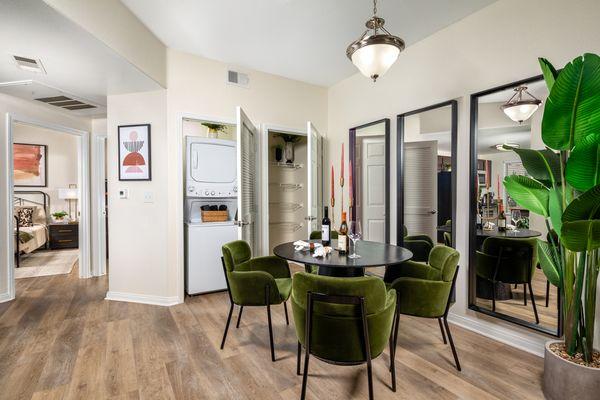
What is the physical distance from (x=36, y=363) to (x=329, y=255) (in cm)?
224

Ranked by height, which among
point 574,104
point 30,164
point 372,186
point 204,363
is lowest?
point 204,363

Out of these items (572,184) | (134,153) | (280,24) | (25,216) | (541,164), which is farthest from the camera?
(25,216)

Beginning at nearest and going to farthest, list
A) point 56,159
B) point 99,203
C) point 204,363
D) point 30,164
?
point 204,363
point 99,203
point 30,164
point 56,159

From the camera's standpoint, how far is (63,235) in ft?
20.5

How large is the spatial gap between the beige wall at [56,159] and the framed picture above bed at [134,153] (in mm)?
4263

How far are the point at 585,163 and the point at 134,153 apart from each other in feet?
12.5

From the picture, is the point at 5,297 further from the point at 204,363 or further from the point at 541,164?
the point at 541,164

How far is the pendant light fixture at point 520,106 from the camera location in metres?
2.28

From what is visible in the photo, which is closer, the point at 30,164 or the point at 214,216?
the point at 214,216

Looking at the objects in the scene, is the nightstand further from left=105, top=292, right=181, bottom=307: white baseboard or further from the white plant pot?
the white plant pot

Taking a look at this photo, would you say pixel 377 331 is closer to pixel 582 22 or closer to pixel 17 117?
pixel 582 22

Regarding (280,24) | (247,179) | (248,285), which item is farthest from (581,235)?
(280,24)

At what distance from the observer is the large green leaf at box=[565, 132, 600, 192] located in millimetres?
1487

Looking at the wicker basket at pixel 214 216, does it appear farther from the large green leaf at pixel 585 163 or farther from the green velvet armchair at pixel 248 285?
the large green leaf at pixel 585 163
